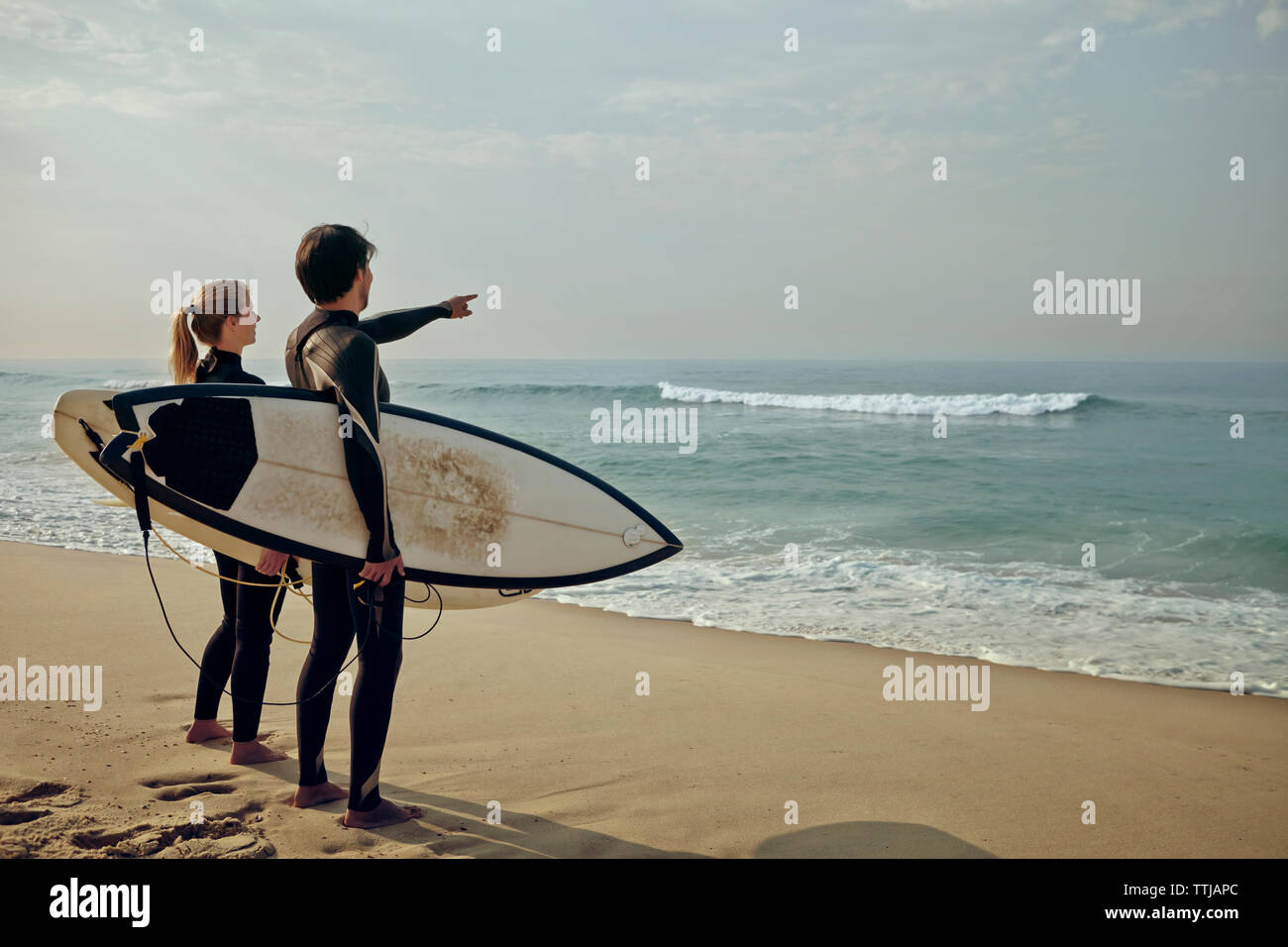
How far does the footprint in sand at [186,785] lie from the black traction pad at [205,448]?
0.89 m

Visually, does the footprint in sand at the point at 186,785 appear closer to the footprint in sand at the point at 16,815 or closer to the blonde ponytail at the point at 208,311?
the footprint in sand at the point at 16,815

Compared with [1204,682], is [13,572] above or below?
above

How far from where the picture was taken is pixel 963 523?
926 cm

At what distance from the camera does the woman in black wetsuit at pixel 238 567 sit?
2723 mm

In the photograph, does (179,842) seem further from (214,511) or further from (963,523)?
(963,523)

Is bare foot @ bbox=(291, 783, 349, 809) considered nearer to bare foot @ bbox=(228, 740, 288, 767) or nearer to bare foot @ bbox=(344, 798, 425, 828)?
bare foot @ bbox=(344, 798, 425, 828)

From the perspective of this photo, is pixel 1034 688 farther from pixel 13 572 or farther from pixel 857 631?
pixel 13 572

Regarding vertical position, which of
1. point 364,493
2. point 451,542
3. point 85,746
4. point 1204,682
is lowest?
point 1204,682

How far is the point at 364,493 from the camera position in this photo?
2.25m

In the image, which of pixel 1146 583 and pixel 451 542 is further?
pixel 1146 583

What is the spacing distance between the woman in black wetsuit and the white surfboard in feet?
0.40
